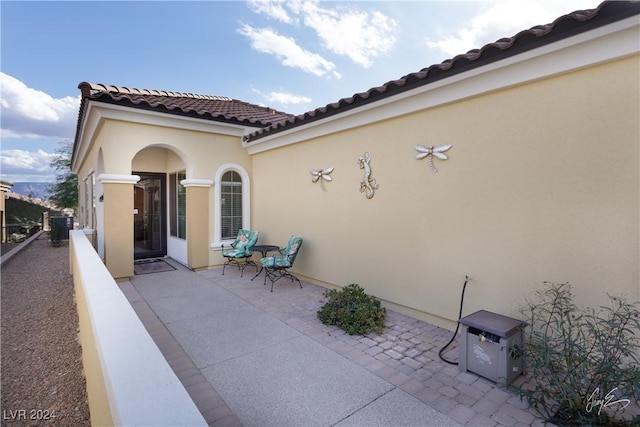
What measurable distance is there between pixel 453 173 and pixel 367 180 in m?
1.66

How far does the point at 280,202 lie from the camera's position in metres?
8.25

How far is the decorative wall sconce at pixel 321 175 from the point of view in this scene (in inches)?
264

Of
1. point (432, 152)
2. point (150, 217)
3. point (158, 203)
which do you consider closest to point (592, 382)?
point (432, 152)

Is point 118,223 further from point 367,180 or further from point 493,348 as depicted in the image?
point 493,348

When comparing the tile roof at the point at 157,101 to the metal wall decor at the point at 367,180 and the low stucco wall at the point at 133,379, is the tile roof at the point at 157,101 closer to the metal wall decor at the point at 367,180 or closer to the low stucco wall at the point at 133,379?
the metal wall decor at the point at 367,180

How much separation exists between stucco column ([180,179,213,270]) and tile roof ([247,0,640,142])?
447cm

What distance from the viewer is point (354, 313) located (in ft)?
16.0

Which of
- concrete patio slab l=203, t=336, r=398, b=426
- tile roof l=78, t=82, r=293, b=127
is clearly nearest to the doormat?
tile roof l=78, t=82, r=293, b=127

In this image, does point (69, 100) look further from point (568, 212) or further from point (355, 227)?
point (568, 212)

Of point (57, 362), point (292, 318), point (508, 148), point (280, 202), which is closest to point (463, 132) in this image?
point (508, 148)

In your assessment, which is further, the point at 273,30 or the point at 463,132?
the point at 273,30

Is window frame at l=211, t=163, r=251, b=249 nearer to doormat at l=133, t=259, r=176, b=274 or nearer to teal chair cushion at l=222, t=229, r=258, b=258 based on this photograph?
teal chair cushion at l=222, t=229, r=258, b=258

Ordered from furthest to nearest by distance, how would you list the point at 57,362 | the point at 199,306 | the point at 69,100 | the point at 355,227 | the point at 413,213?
1. the point at 69,100
2. the point at 355,227
3. the point at 199,306
4. the point at 413,213
5. the point at 57,362

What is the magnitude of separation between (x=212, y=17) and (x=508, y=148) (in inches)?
334
